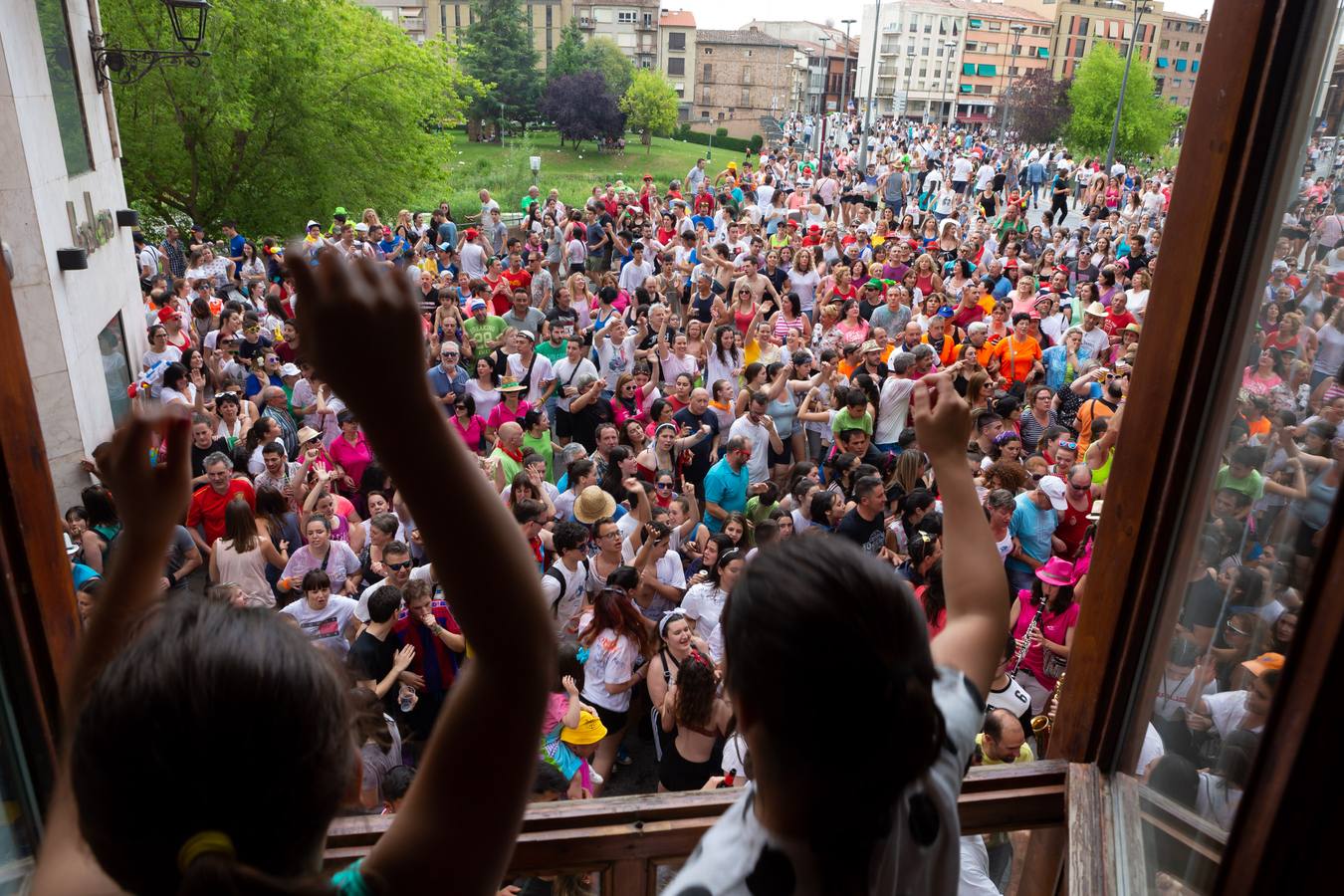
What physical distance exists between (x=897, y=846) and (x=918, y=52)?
106 metres

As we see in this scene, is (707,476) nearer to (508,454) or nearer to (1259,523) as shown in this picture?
(508,454)

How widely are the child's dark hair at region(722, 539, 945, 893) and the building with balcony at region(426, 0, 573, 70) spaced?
83.2m

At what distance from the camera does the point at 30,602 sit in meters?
1.74

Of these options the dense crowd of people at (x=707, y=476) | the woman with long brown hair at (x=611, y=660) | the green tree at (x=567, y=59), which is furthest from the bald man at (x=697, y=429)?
the green tree at (x=567, y=59)

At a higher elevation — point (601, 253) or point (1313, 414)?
point (1313, 414)

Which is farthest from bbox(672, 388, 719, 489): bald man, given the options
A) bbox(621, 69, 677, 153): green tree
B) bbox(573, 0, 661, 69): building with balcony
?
bbox(573, 0, 661, 69): building with balcony

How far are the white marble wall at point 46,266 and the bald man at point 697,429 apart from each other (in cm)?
493

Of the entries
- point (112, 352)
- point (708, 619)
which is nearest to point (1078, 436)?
point (708, 619)

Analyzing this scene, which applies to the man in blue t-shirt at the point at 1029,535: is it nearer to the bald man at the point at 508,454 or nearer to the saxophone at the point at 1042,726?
the saxophone at the point at 1042,726

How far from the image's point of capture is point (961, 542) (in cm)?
155

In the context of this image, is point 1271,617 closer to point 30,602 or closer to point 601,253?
point 30,602

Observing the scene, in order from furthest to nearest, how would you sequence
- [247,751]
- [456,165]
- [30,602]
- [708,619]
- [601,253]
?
1. [456,165]
2. [601,253]
3. [708,619]
4. [30,602]
5. [247,751]

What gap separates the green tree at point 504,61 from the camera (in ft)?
211

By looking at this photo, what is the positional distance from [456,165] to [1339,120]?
48536 millimetres
